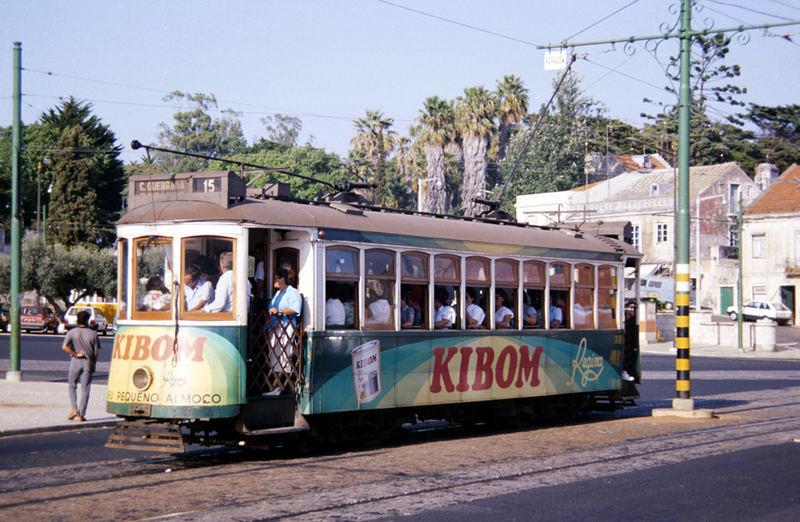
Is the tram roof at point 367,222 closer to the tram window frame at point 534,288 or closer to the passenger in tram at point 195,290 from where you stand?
the tram window frame at point 534,288

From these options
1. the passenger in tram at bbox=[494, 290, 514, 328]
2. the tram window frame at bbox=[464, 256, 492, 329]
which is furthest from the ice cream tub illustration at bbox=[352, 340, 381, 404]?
the passenger in tram at bbox=[494, 290, 514, 328]

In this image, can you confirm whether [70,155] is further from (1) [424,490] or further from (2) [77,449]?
(1) [424,490]

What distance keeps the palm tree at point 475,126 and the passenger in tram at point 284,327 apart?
56.4m

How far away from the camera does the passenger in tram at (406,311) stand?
13.5 meters

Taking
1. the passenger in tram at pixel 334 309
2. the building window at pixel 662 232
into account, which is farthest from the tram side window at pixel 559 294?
the building window at pixel 662 232

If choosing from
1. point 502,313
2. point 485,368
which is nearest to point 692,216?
point 502,313

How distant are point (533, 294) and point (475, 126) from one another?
53.4 meters

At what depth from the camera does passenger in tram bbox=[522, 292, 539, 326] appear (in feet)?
51.3

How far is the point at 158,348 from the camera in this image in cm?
1131

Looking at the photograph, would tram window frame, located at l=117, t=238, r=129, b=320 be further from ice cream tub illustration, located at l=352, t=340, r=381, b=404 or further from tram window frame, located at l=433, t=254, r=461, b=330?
tram window frame, located at l=433, t=254, r=461, b=330

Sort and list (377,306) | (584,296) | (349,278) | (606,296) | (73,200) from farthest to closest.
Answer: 1. (73,200)
2. (606,296)
3. (584,296)
4. (377,306)
5. (349,278)

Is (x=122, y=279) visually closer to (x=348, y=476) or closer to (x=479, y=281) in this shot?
(x=348, y=476)

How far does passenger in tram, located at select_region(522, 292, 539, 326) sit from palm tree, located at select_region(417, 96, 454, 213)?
171 ft

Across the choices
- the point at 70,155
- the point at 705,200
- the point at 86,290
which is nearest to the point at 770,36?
the point at 705,200
